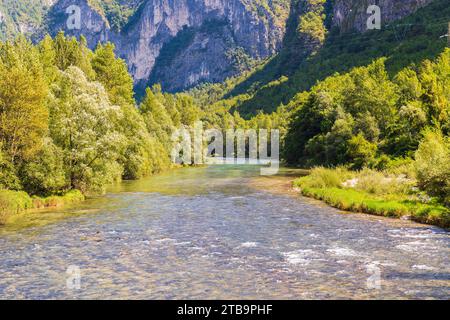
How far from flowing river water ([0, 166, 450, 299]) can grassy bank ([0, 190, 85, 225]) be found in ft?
5.74

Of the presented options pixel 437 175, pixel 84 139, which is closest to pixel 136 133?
pixel 84 139

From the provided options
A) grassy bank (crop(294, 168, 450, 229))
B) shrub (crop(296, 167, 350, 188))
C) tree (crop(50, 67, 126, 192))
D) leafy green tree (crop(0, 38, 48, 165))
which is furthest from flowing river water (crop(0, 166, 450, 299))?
shrub (crop(296, 167, 350, 188))

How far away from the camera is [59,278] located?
22.2 m

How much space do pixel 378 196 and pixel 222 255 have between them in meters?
23.1

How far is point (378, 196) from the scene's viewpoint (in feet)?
145

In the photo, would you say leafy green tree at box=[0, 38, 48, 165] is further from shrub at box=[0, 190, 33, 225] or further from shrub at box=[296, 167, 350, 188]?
shrub at box=[296, 167, 350, 188]

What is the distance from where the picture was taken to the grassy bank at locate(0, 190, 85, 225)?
35.8 meters

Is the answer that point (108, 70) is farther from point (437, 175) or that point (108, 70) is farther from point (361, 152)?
point (437, 175)

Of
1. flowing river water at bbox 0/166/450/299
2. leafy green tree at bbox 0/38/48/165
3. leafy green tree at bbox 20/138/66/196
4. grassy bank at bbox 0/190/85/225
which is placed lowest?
flowing river water at bbox 0/166/450/299

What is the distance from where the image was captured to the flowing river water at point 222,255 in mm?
20406

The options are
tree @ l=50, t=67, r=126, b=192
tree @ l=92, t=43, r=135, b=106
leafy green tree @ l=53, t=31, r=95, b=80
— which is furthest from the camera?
tree @ l=92, t=43, r=135, b=106
